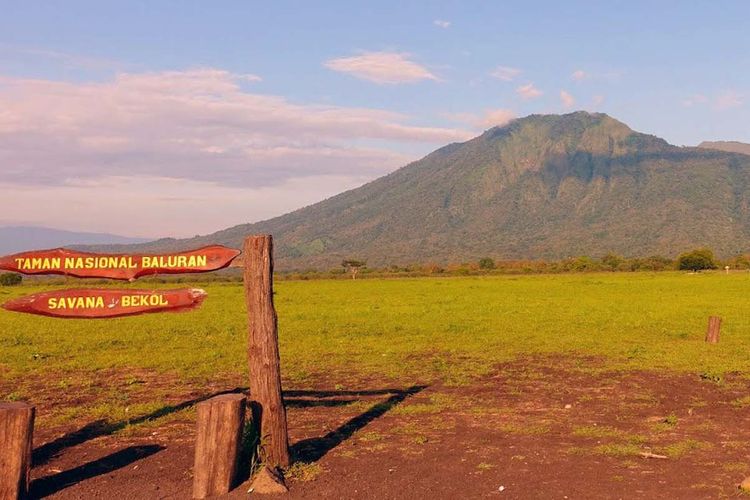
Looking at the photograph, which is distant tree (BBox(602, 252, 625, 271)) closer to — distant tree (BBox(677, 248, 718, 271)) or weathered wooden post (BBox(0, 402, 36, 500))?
distant tree (BBox(677, 248, 718, 271))

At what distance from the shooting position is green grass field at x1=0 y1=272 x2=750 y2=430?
1766 cm

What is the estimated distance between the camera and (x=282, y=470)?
958 cm

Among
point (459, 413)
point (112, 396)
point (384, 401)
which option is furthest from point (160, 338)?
point (459, 413)

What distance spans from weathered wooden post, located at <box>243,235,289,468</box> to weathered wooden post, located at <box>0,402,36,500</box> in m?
2.52

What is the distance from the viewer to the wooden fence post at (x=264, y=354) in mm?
9578

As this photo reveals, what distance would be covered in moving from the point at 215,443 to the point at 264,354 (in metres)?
1.29

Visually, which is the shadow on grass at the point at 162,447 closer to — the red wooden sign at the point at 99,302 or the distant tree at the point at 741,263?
the red wooden sign at the point at 99,302

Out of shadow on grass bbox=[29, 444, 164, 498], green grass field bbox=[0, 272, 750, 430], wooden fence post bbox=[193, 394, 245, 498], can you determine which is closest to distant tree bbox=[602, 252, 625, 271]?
green grass field bbox=[0, 272, 750, 430]

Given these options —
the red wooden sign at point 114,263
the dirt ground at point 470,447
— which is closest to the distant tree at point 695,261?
the dirt ground at point 470,447

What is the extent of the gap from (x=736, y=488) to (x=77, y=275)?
8.04m

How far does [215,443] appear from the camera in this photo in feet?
28.8

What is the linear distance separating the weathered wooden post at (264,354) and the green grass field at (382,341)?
5341 mm

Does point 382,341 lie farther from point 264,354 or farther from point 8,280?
point 8,280

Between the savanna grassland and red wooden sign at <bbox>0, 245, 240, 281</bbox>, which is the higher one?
red wooden sign at <bbox>0, 245, 240, 281</bbox>
